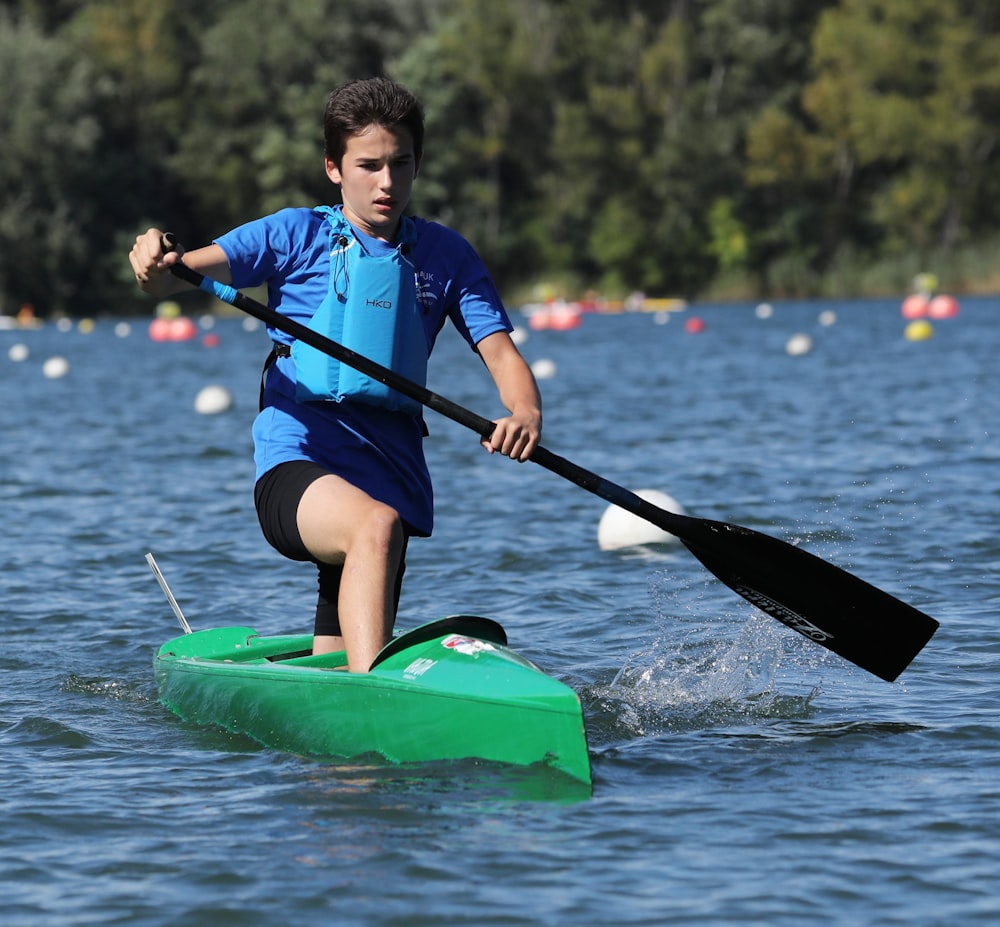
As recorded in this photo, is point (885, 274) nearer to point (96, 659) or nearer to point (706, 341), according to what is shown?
point (706, 341)

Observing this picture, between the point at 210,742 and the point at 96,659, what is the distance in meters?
1.47

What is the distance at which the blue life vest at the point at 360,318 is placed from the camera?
4.59 metres

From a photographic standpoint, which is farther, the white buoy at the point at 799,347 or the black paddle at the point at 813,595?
the white buoy at the point at 799,347

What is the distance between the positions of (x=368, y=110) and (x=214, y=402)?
12.4 meters

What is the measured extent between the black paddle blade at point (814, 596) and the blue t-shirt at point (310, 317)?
0.95 metres

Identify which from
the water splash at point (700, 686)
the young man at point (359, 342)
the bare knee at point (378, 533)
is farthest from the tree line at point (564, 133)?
the bare knee at point (378, 533)

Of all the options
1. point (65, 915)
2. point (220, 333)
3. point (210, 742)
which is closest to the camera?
point (65, 915)

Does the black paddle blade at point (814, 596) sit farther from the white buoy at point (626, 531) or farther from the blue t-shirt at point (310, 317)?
the white buoy at point (626, 531)

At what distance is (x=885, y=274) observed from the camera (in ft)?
156

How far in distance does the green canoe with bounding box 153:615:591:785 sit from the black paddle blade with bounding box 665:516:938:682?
873mm

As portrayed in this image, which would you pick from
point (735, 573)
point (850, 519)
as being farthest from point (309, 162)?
point (735, 573)

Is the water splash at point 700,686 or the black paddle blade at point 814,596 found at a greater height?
the black paddle blade at point 814,596

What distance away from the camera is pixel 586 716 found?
521 cm

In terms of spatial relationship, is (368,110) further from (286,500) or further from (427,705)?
(427,705)
